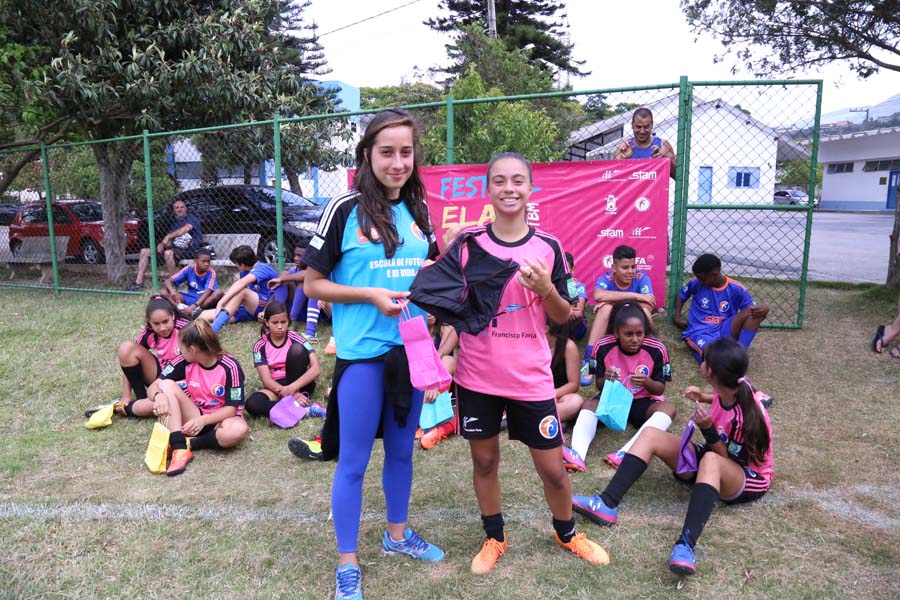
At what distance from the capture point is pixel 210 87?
8.96 meters

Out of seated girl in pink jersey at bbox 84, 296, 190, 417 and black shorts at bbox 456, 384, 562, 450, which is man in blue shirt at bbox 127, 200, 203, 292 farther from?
black shorts at bbox 456, 384, 562, 450

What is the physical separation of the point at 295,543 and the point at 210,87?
7.77m

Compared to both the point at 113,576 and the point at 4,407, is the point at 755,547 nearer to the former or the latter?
the point at 113,576

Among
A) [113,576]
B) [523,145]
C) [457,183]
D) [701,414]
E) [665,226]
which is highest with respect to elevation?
[523,145]

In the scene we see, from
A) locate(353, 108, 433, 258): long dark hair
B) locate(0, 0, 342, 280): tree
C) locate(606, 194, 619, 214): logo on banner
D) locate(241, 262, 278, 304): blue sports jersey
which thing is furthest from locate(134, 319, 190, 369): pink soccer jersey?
locate(0, 0, 342, 280): tree

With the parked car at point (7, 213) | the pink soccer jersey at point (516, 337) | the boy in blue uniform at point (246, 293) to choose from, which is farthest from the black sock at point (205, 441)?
the parked car at point (7, 213)

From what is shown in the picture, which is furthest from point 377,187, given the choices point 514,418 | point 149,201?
point 149,201

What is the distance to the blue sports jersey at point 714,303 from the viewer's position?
5207 millimetres

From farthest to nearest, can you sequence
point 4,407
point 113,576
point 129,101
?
point 129,101, point 4,407, point 113,576

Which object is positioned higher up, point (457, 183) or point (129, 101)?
point (129, 101)

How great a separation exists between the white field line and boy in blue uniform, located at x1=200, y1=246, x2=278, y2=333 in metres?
3.29

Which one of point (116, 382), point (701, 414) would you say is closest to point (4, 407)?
point (116, 382)

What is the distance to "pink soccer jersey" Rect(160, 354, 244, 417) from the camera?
14.0 feet

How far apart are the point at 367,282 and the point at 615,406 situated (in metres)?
2.22
